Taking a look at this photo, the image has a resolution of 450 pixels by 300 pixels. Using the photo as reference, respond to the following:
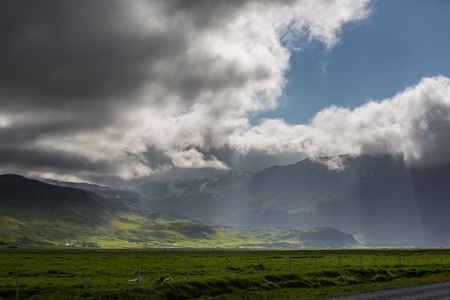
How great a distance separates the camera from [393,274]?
72.9 metres

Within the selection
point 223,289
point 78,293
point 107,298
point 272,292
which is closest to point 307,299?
point 272,292

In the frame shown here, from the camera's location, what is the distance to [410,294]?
A: 5022cm

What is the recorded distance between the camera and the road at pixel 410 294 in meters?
47.7

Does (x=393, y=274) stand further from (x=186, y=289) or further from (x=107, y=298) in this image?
(x=107, y=298)

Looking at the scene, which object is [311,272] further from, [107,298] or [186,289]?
[107,298]

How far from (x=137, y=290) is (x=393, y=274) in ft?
158

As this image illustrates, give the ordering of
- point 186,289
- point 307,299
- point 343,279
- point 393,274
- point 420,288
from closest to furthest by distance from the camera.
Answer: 1. point 307,299
2. point 186,289
3. point 420,288
4. point 343,279
5. point 393,274

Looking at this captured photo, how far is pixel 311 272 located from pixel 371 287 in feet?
40.1

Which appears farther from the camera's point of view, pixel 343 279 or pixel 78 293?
pixel 343 279

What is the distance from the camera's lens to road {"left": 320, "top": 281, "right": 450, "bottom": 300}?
156 ft

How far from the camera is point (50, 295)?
5703cm

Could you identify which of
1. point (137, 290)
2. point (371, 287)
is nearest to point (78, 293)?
point (137, 290)

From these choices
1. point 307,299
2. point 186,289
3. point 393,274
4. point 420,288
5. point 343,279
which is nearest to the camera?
point 307,299

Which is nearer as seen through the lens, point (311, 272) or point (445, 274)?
point (311, 272)
